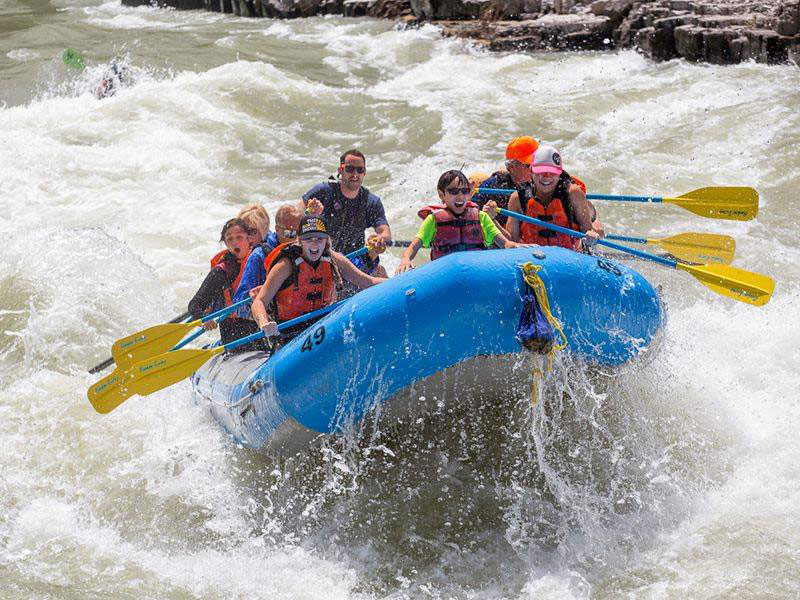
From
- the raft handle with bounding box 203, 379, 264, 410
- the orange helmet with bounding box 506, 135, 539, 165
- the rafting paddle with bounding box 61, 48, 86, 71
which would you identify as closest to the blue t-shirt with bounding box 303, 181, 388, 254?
the orange helmet with bounding box 506, 135, 539, 165

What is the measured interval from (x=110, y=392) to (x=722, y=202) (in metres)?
3.74

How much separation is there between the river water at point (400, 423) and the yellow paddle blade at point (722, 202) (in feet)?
2.67

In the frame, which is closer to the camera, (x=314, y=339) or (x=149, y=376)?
(x=314, y=339)

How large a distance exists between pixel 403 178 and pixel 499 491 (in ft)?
20.1

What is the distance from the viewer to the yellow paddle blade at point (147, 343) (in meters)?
4.96

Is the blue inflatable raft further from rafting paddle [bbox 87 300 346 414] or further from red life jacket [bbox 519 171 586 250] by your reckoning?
red life jacket [bbox 519 171 586 250]

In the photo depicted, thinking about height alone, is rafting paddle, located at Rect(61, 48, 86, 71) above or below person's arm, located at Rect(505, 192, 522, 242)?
above

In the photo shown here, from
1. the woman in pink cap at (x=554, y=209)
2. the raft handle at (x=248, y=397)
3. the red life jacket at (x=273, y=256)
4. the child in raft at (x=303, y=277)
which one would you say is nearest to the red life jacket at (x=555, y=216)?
the woman in pink cap at (x=554, y=209)

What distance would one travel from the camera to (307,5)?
22.7m

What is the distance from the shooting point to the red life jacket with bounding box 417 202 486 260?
5.02 metres

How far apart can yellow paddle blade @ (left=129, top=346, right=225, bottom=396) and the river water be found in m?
0.61

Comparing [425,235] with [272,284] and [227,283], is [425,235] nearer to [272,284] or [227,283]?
[272,284]

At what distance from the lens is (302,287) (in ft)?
16.1

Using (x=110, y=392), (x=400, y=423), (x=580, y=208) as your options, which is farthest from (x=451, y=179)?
(x=110, y=392)
